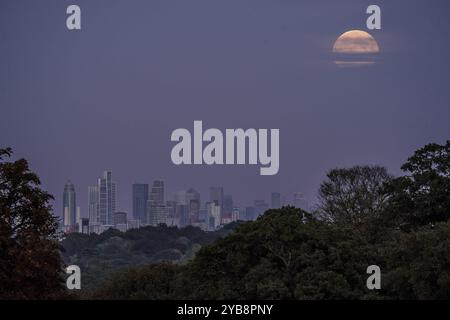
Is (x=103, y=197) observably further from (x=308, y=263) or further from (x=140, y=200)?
(x=308, y=263)

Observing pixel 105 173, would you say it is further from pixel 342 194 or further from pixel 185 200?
pixel 342 194

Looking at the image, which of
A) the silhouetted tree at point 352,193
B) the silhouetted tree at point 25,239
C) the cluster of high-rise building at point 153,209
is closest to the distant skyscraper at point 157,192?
the cluster of high-rise building at point 153,209

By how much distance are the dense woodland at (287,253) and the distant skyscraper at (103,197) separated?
2.93m

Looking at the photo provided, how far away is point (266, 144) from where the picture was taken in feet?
92.6

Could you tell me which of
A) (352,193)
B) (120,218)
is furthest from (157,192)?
(352,193)

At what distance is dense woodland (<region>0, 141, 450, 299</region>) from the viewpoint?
82.1 feet

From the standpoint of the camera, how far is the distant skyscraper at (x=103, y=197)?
3925cm

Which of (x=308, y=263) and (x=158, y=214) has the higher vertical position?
(x=158, y=214)

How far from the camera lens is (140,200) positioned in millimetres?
46531

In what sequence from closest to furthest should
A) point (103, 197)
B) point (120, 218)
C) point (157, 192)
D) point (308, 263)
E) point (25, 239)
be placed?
1. point (25, 239)
2. point (308, 263)
3. point (103, 197)
4. point (157, 192)
5. point (120, 218)

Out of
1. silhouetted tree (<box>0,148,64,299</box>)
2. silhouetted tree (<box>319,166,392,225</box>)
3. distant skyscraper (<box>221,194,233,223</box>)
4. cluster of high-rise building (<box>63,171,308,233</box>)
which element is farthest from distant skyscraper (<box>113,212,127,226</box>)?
silhouetted tree (<box>0,148,64,299</box>)

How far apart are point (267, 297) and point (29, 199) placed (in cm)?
780

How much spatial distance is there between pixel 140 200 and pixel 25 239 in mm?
21818
